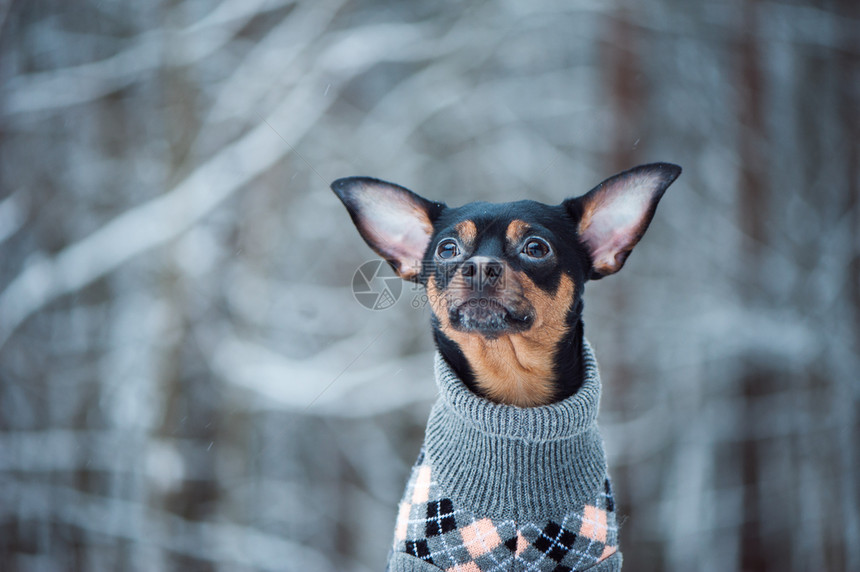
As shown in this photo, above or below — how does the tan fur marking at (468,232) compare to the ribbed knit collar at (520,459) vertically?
above

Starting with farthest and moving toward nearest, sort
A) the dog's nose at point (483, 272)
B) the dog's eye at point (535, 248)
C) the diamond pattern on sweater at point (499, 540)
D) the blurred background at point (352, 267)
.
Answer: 1. the blurred background at point (352, 267)
2. the dog's eye at point (535, 248)
3. the dog's nose at point (483, 272)
4. the diamond pattern on sweater at point (499, 540)

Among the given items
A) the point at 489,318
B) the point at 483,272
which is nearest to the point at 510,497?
the point at 489,318

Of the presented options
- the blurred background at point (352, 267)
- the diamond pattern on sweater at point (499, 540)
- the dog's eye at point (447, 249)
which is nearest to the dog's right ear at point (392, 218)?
the dog's eye at point (447, 249)

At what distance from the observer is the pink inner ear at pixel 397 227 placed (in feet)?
6.66

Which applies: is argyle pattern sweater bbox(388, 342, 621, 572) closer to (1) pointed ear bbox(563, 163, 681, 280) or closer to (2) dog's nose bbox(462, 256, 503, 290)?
(2) dog's nose bbox(462, 256, 503, 290)

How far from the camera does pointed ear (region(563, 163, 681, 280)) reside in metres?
1.83

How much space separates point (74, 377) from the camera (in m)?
4.18

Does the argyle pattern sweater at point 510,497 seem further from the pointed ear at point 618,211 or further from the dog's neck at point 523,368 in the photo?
the pointed ear at point 618,211

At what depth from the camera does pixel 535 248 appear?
6.38ft

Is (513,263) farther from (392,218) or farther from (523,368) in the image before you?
(392,218)

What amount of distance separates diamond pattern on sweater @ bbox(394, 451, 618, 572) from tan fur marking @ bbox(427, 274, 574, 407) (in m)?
0.40

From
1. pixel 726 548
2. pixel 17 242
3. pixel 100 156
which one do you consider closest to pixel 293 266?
pixel 100 156

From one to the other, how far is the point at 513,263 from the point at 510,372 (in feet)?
1.27

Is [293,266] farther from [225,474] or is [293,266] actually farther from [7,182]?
[7,182]
